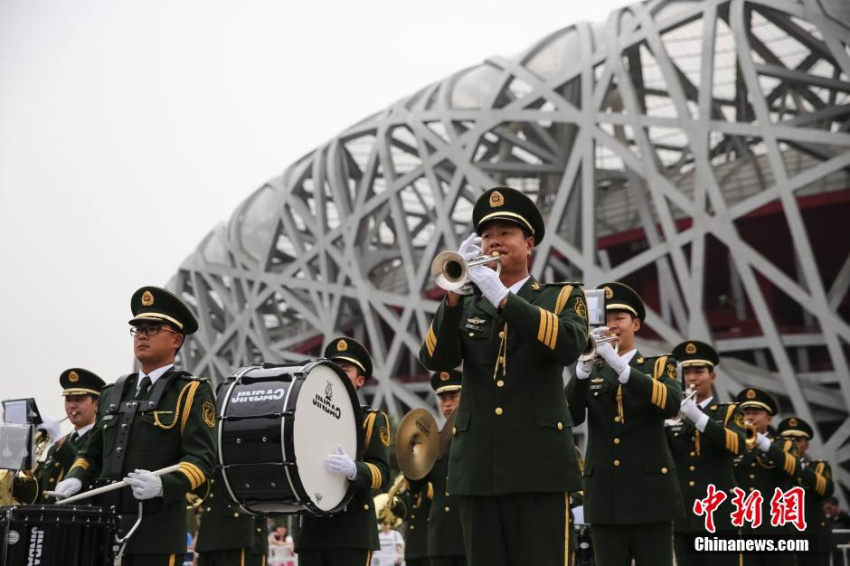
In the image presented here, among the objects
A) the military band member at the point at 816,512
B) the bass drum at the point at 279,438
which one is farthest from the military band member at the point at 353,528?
the military band member at the point at 816,512

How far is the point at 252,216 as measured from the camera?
54312 millimetres

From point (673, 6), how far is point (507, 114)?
7.42 meters

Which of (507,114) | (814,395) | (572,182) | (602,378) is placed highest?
(507,114)

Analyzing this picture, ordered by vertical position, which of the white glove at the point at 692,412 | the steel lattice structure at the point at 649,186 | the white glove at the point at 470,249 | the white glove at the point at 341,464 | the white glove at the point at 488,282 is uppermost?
the steel lattice structure at the point at 649,186

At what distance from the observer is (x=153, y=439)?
7.23 m

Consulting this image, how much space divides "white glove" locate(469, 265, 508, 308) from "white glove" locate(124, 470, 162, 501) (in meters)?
2.64

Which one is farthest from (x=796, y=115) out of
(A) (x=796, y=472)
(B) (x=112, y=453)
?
(B) (x=112, y=453)

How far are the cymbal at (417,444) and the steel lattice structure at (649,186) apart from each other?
77.6ft

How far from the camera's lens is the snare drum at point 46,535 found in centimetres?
605

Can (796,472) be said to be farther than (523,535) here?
Yes

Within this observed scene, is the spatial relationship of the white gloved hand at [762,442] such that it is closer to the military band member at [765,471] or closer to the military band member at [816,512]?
the military band member at [765,471]

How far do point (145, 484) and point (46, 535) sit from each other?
76 centimetres

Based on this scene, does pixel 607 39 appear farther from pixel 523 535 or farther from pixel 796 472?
pixel 523 535

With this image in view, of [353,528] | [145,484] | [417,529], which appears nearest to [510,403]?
[145,484]
